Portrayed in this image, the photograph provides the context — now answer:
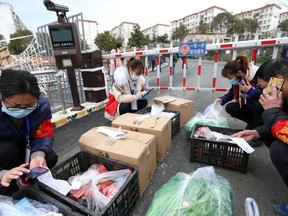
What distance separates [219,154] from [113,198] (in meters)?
1.07

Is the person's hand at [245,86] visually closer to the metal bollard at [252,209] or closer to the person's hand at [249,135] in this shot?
the person's hand at [249,135]

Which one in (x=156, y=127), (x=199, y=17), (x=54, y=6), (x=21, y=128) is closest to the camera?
(x=21, y=128)

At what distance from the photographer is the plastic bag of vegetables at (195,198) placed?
88 centimetres

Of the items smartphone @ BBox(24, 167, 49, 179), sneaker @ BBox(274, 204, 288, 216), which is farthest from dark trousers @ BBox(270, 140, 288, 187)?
smartphone @ BBox(24, 167, 49, 179)

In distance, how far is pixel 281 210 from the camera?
44.1 inches

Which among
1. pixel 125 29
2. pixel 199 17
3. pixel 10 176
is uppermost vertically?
pixel 199 17

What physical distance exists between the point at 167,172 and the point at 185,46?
9.19 feet

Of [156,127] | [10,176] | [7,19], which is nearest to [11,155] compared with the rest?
[10,176]

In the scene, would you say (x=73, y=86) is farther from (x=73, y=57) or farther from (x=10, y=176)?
(x=10, y=176)

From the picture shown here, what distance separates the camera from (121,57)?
402 centimetres

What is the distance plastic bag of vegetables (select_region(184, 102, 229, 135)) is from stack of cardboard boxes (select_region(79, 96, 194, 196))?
394 mm

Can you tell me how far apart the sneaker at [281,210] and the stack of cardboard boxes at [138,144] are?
0.91 meters

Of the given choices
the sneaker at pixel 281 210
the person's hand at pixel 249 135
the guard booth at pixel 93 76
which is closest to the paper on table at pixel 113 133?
the person's hand at pixel 249 135

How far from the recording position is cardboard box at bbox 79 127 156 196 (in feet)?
4.17
